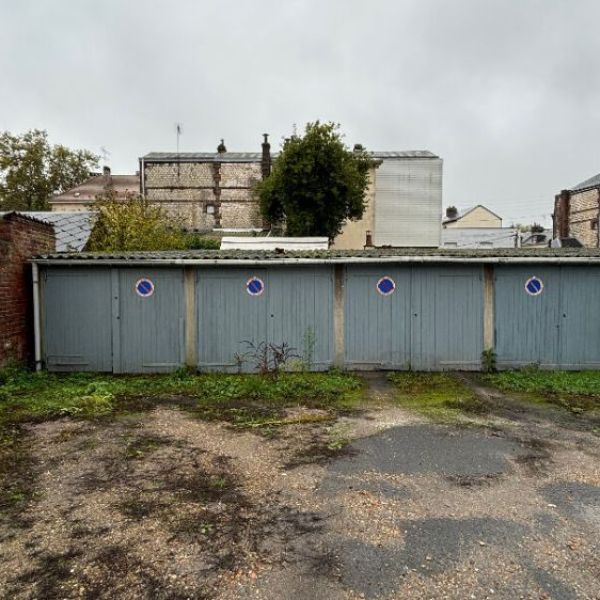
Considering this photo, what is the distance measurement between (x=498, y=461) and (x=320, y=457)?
6.81 feet

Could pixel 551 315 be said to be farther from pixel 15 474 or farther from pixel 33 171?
pixel 33 171

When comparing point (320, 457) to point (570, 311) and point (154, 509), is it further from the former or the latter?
point (570, 311)

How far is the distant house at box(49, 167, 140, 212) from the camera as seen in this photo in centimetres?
3488

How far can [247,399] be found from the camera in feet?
24.9

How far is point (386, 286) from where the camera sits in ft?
31.1

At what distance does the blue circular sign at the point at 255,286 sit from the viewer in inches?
370

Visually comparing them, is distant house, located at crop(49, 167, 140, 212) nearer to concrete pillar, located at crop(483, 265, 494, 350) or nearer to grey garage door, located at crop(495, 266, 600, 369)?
concrete pillar, located at crop(483, 265, 494, 350)

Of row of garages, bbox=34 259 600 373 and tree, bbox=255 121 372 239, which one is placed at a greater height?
tree, bbox=255 121 372 239

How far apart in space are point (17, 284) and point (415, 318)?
8563 millimetres

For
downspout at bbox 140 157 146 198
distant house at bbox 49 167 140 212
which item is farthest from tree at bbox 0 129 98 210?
downspout at bbox 140 157 146 198

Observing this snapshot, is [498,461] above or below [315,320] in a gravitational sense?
below

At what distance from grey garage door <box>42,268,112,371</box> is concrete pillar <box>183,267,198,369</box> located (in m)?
1.71

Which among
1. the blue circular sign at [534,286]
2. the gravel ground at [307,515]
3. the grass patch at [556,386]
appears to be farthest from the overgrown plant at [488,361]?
the gravel ground at [307,515]

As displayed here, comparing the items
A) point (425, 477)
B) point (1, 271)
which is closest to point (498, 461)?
point (425, 477)
